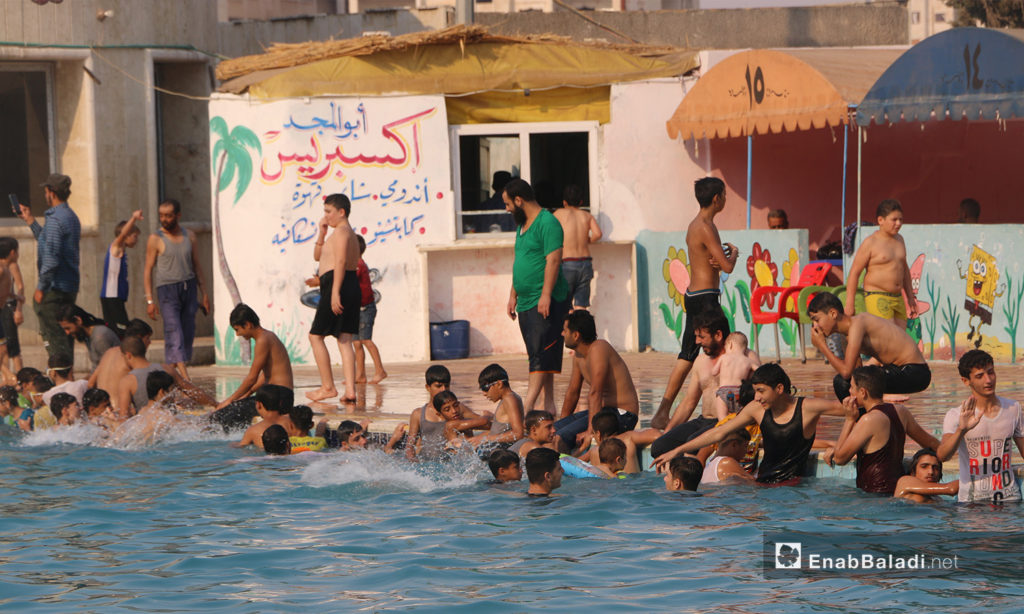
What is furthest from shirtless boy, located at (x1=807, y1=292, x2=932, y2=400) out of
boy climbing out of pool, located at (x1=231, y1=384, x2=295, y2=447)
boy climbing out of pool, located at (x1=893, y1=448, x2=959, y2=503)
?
boy climbing out of pool, located at (x1=231, y1=384, x2=295, y2=447)

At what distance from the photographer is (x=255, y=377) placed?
13047 mm

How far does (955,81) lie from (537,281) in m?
5.31

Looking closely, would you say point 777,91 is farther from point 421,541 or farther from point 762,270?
point 421,541

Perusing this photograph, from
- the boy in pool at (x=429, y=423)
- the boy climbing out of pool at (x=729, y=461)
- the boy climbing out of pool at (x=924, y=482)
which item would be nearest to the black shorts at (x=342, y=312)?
the boy in pool at (x=429, y=423)

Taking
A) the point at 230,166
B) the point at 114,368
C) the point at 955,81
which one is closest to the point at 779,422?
the point at 955,81

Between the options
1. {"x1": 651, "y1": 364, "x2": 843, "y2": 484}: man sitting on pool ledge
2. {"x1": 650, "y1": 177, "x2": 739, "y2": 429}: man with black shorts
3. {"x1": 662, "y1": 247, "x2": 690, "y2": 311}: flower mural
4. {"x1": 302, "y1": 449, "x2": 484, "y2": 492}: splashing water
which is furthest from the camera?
{"x1": 662, "y1": 247, "x2": 690, "y2": 311}: flower mural

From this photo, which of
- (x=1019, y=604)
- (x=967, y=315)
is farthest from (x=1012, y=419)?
(x=967, y=315)

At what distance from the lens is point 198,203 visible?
66.0ft

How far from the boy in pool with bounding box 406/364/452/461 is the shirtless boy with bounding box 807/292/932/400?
3.01 m

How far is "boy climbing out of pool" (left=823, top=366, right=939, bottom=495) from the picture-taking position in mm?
9258

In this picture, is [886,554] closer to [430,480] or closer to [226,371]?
[430,480]

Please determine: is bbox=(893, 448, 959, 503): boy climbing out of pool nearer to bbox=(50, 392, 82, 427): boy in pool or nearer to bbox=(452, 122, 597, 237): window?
bbox=(50, 392, 82, 427): boy in pool

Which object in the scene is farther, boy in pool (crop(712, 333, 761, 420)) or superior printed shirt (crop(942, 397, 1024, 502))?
boy in pool (crop(712, 333, 761, 420))

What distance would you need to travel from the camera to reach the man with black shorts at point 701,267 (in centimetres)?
1127
